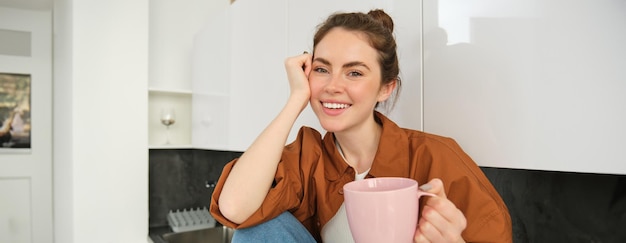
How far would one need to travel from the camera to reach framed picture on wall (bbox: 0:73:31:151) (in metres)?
2.57

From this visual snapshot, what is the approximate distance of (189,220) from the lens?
2445 mm

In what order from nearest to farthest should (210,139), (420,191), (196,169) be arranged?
1. (420,191)
2. (210,139)
3. (196,169)

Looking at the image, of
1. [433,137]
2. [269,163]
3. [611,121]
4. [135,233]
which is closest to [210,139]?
[135,233]

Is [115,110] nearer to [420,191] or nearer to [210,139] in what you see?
[210,139]

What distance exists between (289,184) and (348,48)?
0.32 m

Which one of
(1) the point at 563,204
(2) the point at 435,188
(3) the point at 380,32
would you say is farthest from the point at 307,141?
(1) the point at 563,204

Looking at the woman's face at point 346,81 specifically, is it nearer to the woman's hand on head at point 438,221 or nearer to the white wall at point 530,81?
the white wall at point 530,81

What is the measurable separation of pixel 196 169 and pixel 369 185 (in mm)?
2323

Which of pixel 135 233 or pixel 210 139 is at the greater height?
pixel 210 139

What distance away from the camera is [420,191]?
0.53 meters

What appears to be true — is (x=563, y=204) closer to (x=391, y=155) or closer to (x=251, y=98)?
(x=391, y=155)

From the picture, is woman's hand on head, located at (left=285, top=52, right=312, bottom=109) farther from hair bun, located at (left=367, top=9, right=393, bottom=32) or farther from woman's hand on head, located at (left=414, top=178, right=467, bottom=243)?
woman's hand on head, located at (left=414, top=178, right=467, bottom=243)

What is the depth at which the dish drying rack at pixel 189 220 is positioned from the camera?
2.38 metres

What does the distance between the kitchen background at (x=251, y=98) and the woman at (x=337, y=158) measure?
0.09 metres
